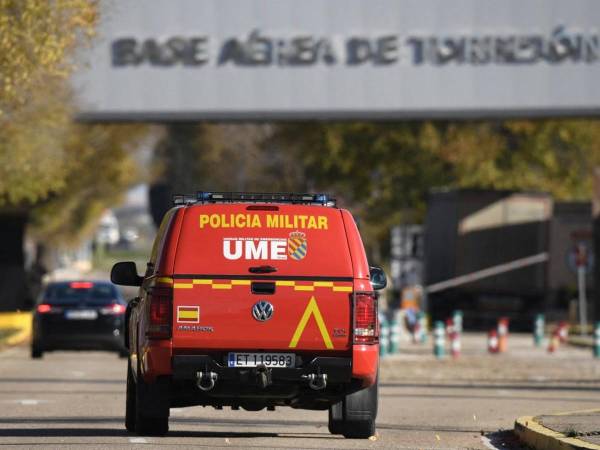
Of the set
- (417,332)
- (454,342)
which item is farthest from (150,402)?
(417,332)

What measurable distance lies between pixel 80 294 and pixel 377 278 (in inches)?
666

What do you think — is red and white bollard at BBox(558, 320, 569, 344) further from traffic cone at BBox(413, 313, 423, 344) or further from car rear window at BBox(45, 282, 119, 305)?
car rear window at BBox(45, 282, 119, 305)

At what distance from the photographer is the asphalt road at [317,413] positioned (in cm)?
1631

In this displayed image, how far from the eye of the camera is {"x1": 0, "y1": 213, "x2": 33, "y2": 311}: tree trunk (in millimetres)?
53250

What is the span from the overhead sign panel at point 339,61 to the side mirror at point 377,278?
25.7m

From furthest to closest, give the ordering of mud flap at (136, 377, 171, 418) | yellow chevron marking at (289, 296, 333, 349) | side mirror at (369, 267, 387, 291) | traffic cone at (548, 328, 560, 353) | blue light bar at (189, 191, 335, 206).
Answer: traffic cone at (548, 328, 560, 353), side mirror at (369, 267, 387, 291), blue light bar at (189, 191, 335, 206), mud flap at (136, 377, 171, 418), yellow chevron marking at (289, 296, 333, 349)

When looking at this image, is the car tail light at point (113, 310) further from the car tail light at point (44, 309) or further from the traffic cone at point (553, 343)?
the traffic cone at point (553, 343)

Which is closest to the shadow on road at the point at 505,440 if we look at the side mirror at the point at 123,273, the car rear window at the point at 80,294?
the side mirror at the point at 123,273

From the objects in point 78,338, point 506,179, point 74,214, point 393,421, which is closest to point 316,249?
point 393,421

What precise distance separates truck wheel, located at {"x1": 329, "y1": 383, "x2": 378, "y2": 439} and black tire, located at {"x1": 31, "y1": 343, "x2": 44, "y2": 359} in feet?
55.8

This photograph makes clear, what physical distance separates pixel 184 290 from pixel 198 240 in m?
0.44

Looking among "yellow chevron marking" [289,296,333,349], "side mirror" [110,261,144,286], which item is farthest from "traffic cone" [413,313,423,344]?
"yellow chevron marking" [289,296,333,349]

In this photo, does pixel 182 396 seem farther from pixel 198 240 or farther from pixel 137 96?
pixel 137 96

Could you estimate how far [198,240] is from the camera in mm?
15055
